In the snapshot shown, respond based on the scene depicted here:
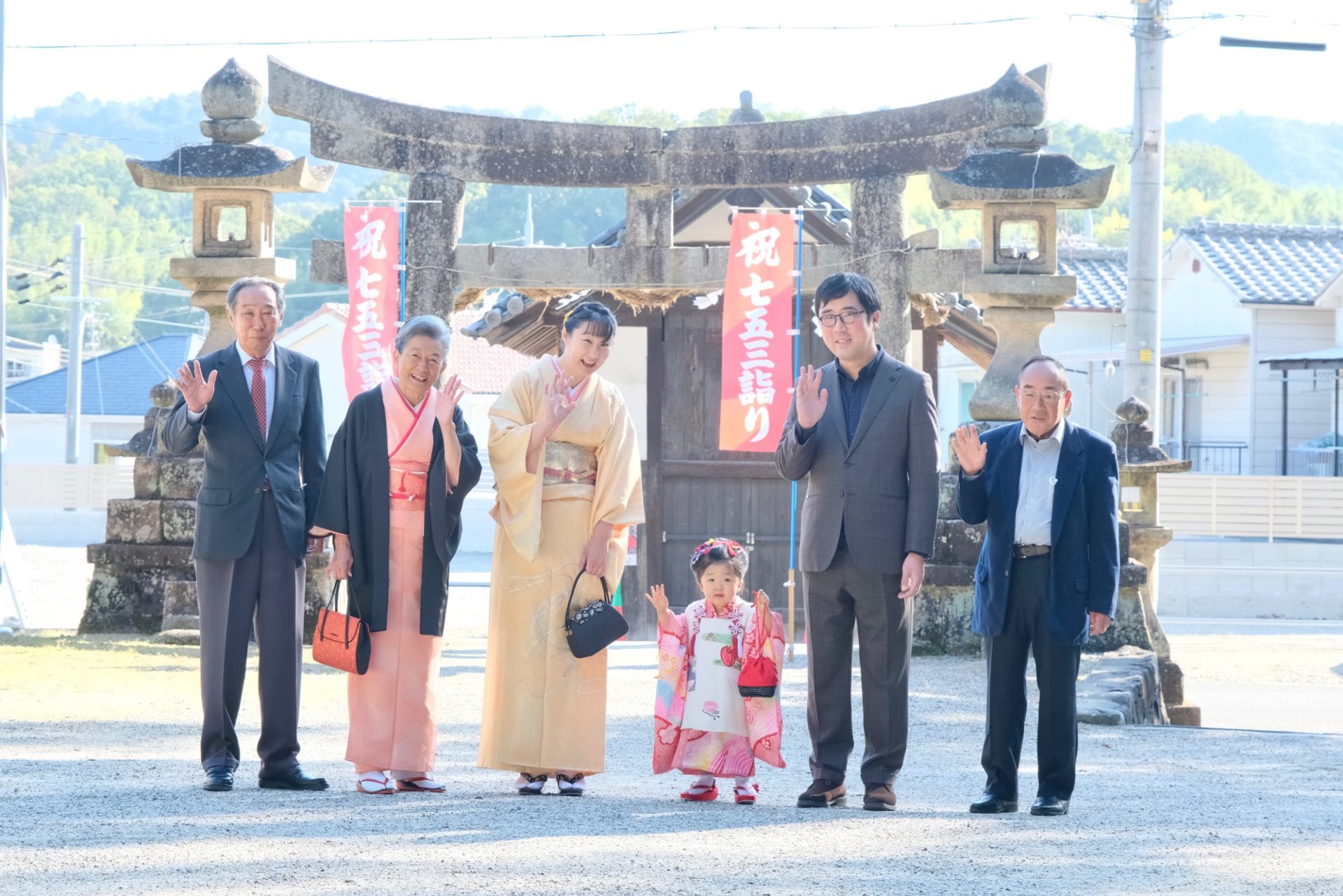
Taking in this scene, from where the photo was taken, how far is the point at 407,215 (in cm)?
1143

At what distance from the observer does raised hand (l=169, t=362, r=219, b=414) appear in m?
5.32

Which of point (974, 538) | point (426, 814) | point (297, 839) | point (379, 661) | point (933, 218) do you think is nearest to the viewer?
point (297, 839)

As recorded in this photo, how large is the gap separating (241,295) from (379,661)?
55.5 inches

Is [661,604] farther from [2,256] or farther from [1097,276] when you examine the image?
[1097,276]

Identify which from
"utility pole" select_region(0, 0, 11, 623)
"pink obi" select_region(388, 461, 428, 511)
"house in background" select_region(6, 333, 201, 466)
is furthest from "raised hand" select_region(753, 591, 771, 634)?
"house in background" select_region(6, 333, 201, 466)

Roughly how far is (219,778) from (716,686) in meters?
1.80

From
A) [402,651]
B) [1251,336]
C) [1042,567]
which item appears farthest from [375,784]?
[1251,336]

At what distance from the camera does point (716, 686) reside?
5625 mm

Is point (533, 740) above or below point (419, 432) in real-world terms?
below

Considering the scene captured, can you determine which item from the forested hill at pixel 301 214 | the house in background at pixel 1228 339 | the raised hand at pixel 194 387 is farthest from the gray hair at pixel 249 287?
the forested hill at pixel 301 214

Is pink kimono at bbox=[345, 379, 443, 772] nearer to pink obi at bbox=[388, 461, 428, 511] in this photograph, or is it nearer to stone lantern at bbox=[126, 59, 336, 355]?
pink obi at bbox=[388, 461, 428, 511]

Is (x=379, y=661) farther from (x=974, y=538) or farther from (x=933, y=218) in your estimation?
(x=933, y=218)

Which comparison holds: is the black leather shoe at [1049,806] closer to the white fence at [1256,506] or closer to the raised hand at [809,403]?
the raised hand at [809,403]

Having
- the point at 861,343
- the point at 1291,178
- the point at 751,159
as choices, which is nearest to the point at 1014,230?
the point at 751,159
